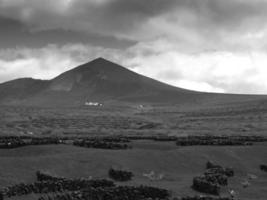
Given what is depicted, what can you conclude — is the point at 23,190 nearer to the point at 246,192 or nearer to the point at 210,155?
the point at 246,192

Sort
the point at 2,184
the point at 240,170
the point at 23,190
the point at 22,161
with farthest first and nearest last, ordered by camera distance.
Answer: the point at 240,170, the point at 22,161, the point at 2,184, the point at 23,190

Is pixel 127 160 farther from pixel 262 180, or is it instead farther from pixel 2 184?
pixel 2 184

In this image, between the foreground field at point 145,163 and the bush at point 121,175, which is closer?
the foreground field at point 145,163

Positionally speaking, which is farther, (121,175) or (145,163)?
(145,163)

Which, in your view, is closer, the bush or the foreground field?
the foreground field

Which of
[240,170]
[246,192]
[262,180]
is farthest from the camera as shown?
[240,170]

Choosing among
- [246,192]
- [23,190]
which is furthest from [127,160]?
[23,190]

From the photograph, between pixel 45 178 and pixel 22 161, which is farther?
pixel 22 161

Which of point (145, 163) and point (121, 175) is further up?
point (145, 163)
